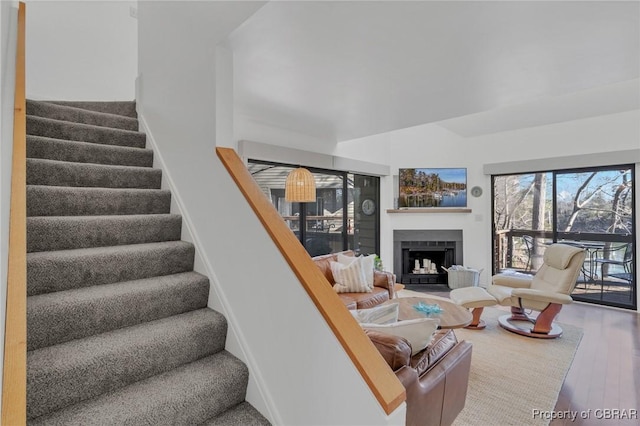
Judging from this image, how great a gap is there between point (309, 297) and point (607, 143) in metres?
5.48

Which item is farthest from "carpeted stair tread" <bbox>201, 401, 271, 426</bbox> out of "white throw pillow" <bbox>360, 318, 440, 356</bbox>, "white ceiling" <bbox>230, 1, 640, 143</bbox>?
"white ceiling" <bbox>230, 1, 640, 143</bbox>

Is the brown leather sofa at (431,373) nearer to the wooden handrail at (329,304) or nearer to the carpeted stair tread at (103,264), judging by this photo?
the wooden handrail at (329,304)

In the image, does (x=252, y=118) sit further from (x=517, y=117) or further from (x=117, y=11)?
(x=517, y=117)

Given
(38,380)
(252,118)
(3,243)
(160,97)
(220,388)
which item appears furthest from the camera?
(252,118)

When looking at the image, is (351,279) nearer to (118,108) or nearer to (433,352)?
(433,352)

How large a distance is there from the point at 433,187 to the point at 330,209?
2.14 meters

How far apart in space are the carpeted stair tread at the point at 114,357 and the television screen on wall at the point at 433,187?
5038 mm

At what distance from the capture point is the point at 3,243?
989mm

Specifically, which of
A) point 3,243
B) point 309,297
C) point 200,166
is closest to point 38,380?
point 3,243

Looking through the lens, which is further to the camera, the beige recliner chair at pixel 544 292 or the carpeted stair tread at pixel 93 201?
the beige recliner chair at pixel 544 292

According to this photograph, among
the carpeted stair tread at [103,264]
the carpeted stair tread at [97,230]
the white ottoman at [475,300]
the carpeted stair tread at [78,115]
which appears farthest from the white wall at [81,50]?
the white ottoman at [475,300]

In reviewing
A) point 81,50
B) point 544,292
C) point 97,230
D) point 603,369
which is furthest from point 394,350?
point 81,50

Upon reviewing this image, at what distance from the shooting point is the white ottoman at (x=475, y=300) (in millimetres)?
3641

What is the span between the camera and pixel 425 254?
20.5 ft
